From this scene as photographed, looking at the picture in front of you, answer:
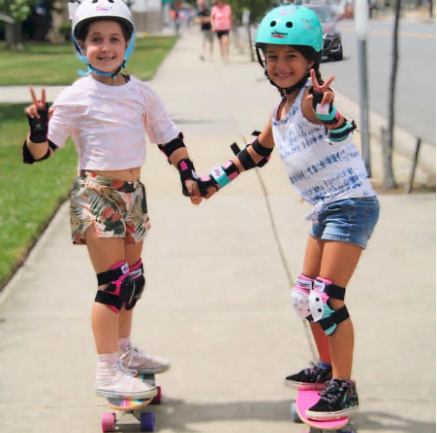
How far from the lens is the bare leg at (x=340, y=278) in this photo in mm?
3520

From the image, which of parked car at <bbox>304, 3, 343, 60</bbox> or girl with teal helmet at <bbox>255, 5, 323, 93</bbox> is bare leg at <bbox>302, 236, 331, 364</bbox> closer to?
girl with teal helmet at <bbox>255, 5, 323, 93</bbox>

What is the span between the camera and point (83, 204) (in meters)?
3.65

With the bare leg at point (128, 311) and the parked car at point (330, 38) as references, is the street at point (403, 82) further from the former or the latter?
the bare leg at point (128, 311)

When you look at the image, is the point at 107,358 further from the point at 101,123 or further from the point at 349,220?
the point at 349,220

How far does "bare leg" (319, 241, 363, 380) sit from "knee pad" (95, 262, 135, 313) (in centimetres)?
82

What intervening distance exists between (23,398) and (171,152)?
4.25 feet

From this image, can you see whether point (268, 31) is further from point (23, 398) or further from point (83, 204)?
point (23, 398)

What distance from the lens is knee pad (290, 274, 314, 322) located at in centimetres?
364

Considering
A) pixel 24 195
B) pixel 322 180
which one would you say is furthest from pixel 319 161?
pixel 24 195

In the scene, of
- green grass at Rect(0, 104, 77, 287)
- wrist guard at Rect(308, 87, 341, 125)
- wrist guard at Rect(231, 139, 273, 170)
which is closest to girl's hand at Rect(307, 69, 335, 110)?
wrist guard at Rect(308, 87, 341, 125)

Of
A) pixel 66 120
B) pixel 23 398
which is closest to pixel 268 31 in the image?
pixel 66 120

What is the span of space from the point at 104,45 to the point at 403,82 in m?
15.3

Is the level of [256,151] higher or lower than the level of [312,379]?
higher

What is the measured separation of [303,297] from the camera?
3641mm
